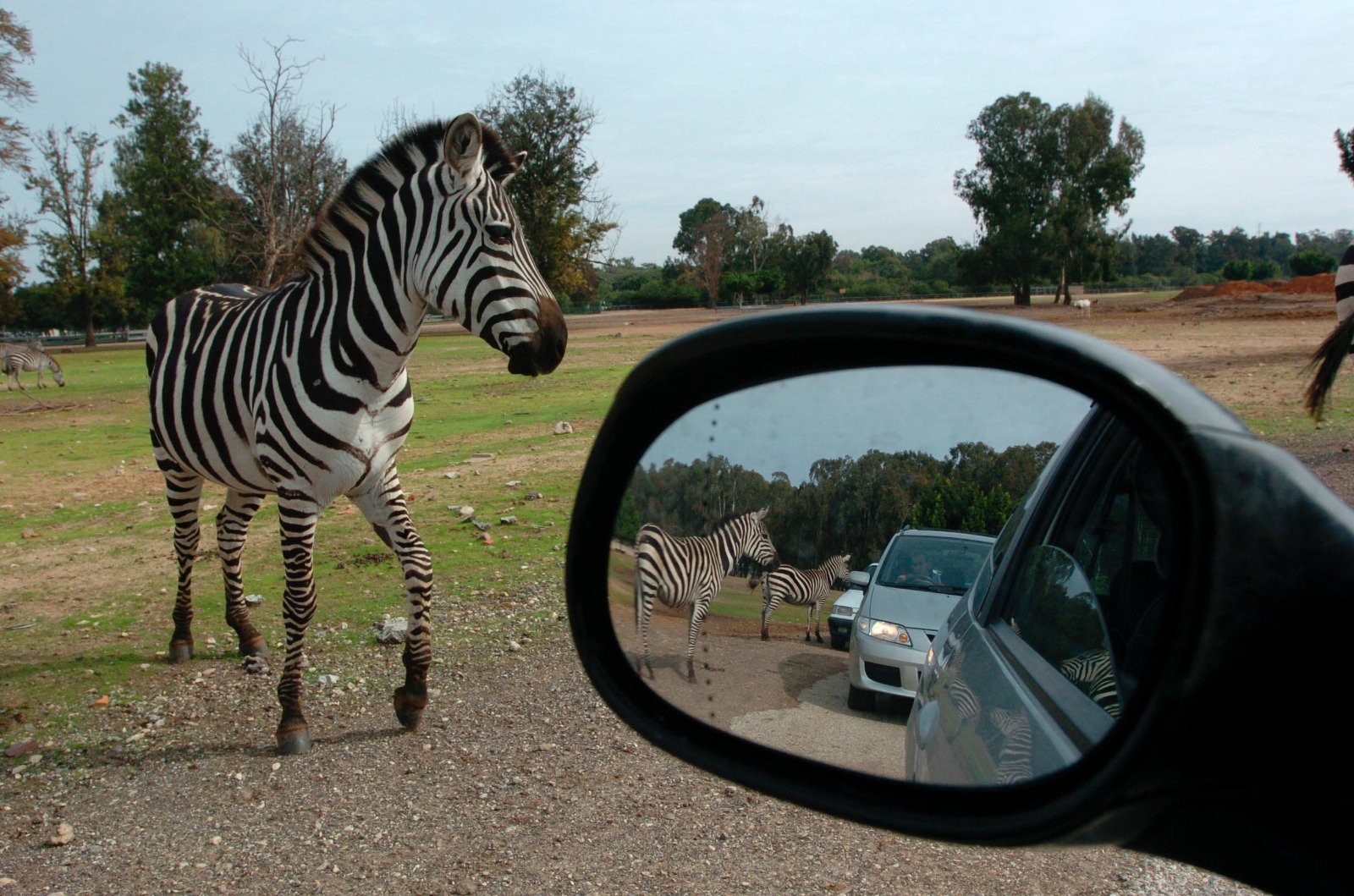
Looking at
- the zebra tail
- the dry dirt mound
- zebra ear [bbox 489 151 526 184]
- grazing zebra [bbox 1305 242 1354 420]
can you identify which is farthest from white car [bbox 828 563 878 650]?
the dry dirt mound

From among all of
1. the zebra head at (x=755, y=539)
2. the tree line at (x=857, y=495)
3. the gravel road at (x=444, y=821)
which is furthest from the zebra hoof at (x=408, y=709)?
the zebra head at (x=755, y=539)

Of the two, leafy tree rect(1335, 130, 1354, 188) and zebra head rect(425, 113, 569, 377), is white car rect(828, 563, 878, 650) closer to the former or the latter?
zebra head rect(425, 113, 569, 377)

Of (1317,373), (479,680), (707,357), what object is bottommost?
(479,680)

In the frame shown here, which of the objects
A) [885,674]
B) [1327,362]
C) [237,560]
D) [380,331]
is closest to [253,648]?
[237,560]

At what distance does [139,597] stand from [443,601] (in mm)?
2263

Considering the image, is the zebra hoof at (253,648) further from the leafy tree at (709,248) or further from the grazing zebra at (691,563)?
the leafy tree at (709,248)

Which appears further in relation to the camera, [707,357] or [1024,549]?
[1024,549]

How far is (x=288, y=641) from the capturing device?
173 inches

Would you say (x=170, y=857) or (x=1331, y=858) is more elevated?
(x=1331, y=858)

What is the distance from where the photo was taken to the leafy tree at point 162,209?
164 feet

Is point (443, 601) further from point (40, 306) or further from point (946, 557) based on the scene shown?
point (40, 306)

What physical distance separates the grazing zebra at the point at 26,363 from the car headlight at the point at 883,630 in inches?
1051

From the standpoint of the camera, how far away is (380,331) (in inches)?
174

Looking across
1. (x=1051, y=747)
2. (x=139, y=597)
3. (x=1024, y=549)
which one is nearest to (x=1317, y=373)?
(x=1024, y=549)
